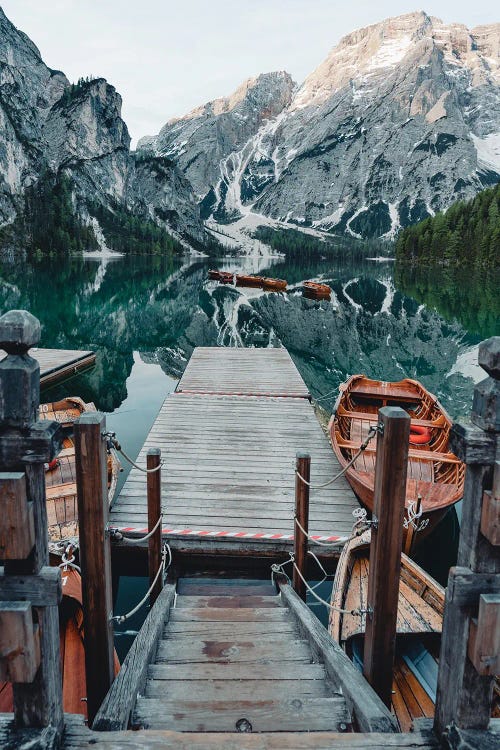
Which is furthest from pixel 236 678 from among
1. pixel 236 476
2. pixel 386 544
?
pixel 236 476

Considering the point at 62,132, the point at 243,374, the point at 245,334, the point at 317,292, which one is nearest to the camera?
the point at 243,374

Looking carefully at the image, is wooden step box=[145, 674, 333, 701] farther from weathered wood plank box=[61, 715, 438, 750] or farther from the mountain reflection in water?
the mountain reflection in water

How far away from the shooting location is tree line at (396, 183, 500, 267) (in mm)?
85375

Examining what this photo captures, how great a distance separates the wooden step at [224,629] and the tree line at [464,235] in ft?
300

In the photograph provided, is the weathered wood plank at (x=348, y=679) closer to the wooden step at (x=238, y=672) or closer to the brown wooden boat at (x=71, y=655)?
the wooden step at (x=238, y=672)

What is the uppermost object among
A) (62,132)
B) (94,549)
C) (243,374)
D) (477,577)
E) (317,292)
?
(62,132)

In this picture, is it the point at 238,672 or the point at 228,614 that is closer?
the point at 238,672

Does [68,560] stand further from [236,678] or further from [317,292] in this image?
[317,292]

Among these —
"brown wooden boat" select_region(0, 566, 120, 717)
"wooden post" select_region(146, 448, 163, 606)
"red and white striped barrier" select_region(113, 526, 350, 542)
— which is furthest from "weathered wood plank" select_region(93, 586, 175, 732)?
"red and white striped barrier" select_region(113, 526, 350, 542)

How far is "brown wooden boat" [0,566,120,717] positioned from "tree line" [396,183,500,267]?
92302mm

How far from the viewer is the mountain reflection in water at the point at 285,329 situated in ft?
84.5

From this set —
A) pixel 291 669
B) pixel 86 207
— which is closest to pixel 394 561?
pixel 291 669

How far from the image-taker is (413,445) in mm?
11617

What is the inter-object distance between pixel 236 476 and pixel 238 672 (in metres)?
5.71
